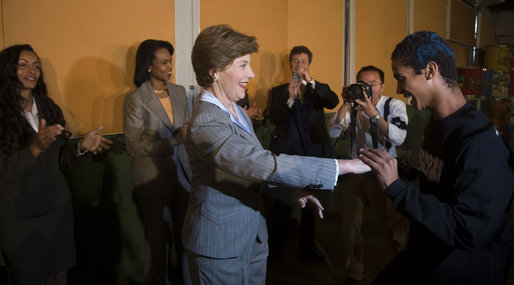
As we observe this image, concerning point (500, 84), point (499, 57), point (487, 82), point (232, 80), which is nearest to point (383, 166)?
point (232, 80)

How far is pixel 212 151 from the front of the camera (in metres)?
1.29

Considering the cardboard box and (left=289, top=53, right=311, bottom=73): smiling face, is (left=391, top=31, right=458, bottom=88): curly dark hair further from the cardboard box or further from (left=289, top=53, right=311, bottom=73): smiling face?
the cardboard box

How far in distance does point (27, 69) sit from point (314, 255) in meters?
2.52

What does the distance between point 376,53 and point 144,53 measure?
4096mm

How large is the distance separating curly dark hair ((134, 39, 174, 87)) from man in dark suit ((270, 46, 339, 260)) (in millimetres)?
1089

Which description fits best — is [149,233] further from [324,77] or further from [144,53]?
[324,77]

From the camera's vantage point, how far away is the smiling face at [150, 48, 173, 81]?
246 centimetres

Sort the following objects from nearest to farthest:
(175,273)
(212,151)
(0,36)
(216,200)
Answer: (212,151)
(216,200)
(0,36)
(175,273)

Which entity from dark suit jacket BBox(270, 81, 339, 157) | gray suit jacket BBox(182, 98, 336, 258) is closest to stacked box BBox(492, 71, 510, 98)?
dark suit jacket BBox(270, 81, 339, 157)

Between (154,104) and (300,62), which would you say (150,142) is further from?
(300,62)

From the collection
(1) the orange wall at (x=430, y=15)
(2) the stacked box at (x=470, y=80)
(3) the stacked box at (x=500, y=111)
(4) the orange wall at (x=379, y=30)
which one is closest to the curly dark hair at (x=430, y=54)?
(4) the orange wall at (x=379, y=30)

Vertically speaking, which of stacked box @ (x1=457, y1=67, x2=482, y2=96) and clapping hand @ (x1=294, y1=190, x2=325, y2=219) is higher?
stacked box @ (x1=457, y1=67, x2=482, y2=96)

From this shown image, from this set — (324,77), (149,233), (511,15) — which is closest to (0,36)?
(149,233)

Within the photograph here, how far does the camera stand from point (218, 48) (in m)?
1.44
